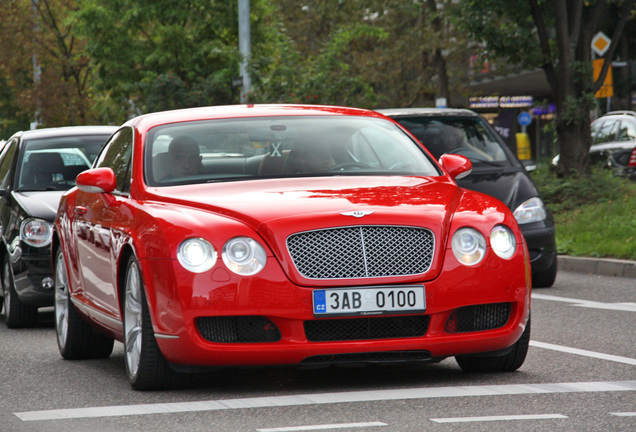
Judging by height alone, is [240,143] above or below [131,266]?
above

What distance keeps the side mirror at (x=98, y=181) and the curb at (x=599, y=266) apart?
7.54 metres

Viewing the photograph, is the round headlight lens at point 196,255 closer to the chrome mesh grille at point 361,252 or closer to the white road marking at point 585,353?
the chrome mesh grille at point 361,252

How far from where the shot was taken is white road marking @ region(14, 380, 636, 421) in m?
5.75

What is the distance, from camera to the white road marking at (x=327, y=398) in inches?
226

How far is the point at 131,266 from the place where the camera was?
254 inches

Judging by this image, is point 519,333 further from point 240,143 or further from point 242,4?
point 242,4

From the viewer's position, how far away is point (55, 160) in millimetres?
11117

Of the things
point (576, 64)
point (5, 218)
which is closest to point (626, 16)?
point (576, 64)

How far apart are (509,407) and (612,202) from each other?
12.2 meters

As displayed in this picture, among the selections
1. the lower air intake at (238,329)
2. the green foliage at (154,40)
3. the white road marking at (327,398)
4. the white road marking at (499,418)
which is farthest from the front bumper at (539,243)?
the green foliage at (154,40)

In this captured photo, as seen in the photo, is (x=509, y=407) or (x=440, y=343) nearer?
(x=509, y=407)

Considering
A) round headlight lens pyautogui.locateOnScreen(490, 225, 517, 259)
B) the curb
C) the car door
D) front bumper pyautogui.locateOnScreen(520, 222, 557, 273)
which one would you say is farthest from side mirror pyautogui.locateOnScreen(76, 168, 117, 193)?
the curb

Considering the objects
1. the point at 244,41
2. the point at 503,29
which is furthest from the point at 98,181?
the point at 244,41

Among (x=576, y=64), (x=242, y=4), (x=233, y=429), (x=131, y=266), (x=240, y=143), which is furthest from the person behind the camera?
Answer: (x=242, y=4)
